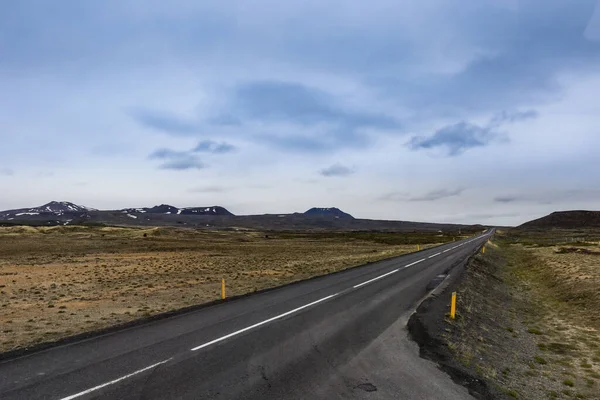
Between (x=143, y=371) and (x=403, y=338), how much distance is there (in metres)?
7.89

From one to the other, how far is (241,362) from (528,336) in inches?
497

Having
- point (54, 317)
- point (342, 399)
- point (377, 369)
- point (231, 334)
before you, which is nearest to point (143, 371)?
point (231, 334)

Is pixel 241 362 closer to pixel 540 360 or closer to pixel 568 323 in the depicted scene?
pixel 540 360

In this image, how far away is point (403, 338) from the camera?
13023 mm

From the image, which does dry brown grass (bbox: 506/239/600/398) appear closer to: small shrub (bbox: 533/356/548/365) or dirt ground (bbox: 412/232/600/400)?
dirt ground (bbox: 412/232/600/400)

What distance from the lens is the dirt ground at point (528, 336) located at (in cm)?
1066

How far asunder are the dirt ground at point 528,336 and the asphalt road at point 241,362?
173 centimetres

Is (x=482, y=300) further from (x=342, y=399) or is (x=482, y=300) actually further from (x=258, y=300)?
(x=342, y=399)

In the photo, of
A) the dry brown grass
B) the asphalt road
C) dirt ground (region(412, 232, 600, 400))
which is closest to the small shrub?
dirt ground (region(412, 232, 600, 400))

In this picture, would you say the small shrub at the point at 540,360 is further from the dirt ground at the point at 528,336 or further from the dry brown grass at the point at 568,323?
the dry brown grass at the point at 568,323

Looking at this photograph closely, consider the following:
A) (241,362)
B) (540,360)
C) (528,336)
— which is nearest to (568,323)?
(528,336)

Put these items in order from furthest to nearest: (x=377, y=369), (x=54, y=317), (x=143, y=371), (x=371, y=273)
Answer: (x=371, y=273), (x=54, y=317), (x=377, y=369), (x=143, y=371)

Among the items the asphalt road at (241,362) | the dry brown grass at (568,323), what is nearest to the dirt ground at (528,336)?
the dry brown grass at (568,323)

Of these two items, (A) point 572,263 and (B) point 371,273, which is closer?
(B) point 371,273
